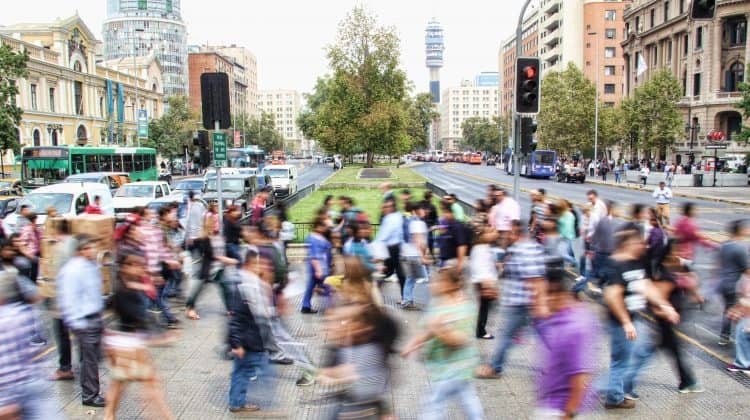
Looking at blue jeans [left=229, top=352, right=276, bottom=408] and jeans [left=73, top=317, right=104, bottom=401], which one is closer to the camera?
blue jeans [left=229, top=352, right=276, bottom=408]

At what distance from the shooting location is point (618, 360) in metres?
6.33

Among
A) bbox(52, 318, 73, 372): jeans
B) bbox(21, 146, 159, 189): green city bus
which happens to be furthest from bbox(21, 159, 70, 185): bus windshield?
bbox(52, 318, 73, 372): jeans

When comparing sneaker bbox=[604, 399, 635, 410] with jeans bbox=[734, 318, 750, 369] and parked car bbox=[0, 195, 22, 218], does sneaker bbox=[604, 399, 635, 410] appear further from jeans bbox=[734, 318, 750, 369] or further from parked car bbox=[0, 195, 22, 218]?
parked car bbox=[0, 195, 22, 218]

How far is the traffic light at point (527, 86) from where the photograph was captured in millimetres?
12453

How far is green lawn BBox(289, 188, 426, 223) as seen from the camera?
2238 cm

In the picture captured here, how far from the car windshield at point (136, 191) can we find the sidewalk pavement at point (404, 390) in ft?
47.5

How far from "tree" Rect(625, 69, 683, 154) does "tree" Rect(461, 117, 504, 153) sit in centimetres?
4781

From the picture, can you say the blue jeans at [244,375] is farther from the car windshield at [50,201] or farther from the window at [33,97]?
the window at [33,97]

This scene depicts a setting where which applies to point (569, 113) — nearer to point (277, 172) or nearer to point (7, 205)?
point (277, 172)

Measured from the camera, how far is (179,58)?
137 metres

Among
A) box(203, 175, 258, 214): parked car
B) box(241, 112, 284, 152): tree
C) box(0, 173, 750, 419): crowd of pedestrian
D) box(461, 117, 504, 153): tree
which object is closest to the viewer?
box(0, 173, 750, 419): crowd of pedestrian

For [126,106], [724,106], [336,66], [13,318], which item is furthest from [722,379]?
[126,106]

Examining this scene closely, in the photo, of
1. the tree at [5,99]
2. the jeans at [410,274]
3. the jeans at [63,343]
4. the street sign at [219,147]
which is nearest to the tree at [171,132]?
the tree at [5,99]

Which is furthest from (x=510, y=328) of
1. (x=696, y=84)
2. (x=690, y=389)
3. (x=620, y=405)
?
(x=696, y=84)
